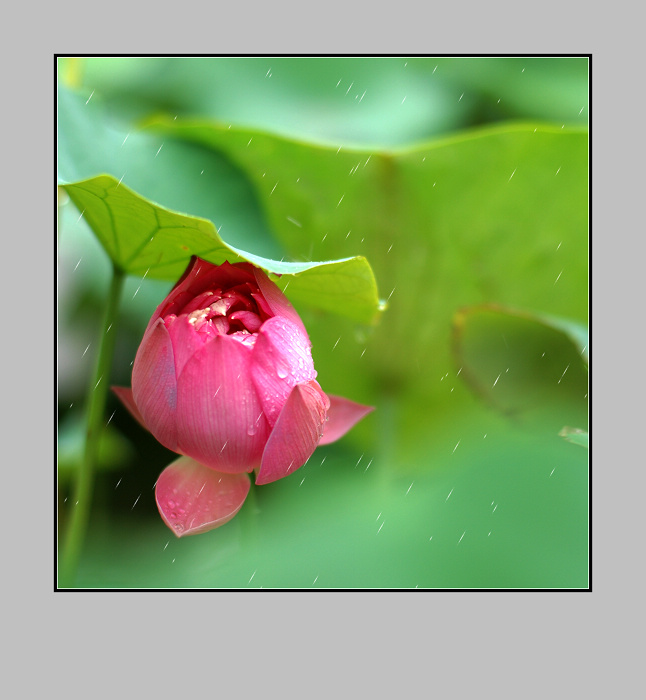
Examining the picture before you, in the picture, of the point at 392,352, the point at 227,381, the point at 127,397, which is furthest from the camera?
the point at 392,352

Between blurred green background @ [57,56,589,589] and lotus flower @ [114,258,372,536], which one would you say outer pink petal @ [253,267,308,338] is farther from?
blurred green background @ [57,56,589,589]

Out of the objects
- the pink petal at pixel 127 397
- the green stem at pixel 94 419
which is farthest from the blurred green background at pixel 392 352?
the pink petal at pixel 127 397

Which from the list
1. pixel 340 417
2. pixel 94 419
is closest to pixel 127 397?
pixel 94 419

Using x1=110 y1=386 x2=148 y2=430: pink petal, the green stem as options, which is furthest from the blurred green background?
x1=110 y1=386 x2=148 y2=430: pink petal

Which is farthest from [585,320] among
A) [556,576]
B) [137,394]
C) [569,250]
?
[137,394]

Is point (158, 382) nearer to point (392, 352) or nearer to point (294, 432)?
point (294, 432)

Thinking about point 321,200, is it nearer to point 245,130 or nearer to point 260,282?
point 245,130
